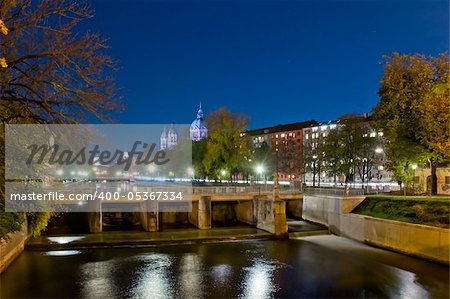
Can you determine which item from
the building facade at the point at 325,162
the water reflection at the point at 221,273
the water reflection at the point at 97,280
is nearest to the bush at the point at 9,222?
the water reflection at the point at 97,280

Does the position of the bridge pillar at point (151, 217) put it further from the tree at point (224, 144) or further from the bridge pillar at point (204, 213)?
the tree at point (224, 144)

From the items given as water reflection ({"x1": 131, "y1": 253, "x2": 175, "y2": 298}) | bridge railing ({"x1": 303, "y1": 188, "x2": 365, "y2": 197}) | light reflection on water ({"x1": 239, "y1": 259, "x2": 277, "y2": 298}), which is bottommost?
light reflection on water ({"x1": 239, "y1": 259, "x2": 277, "y2": 298})

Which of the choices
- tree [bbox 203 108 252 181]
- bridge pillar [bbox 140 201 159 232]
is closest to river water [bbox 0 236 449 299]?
bridge pillar [bbox 140 201 159 232]

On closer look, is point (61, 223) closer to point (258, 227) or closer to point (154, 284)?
point (258, 227)

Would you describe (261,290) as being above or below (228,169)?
below

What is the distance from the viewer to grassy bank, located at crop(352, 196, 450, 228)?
30.0 m

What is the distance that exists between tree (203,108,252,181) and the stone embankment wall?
57.1 ft

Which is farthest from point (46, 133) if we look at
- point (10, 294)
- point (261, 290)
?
point (261, 290)

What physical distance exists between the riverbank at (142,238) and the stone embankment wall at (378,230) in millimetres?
7154

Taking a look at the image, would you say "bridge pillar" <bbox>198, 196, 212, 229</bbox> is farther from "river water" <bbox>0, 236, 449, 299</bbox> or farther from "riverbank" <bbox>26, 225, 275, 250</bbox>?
"river water" <bbox>0, 236, 449, 299</bbox>

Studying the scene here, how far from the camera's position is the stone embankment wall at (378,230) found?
27.4 metres

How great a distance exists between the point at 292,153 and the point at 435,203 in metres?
60.8

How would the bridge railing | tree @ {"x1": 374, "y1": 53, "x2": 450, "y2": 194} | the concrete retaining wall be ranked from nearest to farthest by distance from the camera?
the concrete retaining wall
tree @ {"x1": 374, "y1": 53, "x2": 450, "y2": 194}
the bridge railing

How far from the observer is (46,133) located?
1353 centimetres
